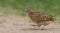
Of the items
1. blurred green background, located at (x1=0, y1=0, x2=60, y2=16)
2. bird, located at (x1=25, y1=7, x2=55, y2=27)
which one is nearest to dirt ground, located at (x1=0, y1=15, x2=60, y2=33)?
bird, located at (x1=25, y1=7, x2=55, y2=27)

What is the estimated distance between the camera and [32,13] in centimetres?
1028

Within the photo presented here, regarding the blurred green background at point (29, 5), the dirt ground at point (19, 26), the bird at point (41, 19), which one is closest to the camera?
the dirt ground at point (19, 26)

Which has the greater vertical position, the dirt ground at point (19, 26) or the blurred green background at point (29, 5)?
the blurred green background at point (29, 5)

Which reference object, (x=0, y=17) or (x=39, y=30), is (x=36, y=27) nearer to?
(x=39, y=30)

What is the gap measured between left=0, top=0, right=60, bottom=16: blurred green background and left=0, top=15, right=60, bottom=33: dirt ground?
1445mm

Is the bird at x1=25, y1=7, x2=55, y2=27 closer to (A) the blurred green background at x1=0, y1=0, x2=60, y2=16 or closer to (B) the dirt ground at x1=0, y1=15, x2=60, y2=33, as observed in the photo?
(B) the dirt ground at x1=0, y1=15, x2=60, y2=33

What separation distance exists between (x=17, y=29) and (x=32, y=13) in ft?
2.12

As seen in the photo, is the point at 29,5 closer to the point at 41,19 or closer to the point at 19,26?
the point at 19,26

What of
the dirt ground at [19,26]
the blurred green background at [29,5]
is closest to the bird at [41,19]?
the dirt ground at [19,26]

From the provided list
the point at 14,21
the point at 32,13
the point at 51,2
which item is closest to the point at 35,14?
the point at 32,13

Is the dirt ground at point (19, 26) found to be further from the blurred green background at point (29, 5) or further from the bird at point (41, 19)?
the blurred green background at point (29, 5)

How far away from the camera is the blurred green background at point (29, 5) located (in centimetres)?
1404

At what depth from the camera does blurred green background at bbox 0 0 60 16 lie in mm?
14039

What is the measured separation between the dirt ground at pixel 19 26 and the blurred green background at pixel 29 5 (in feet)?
4.74
